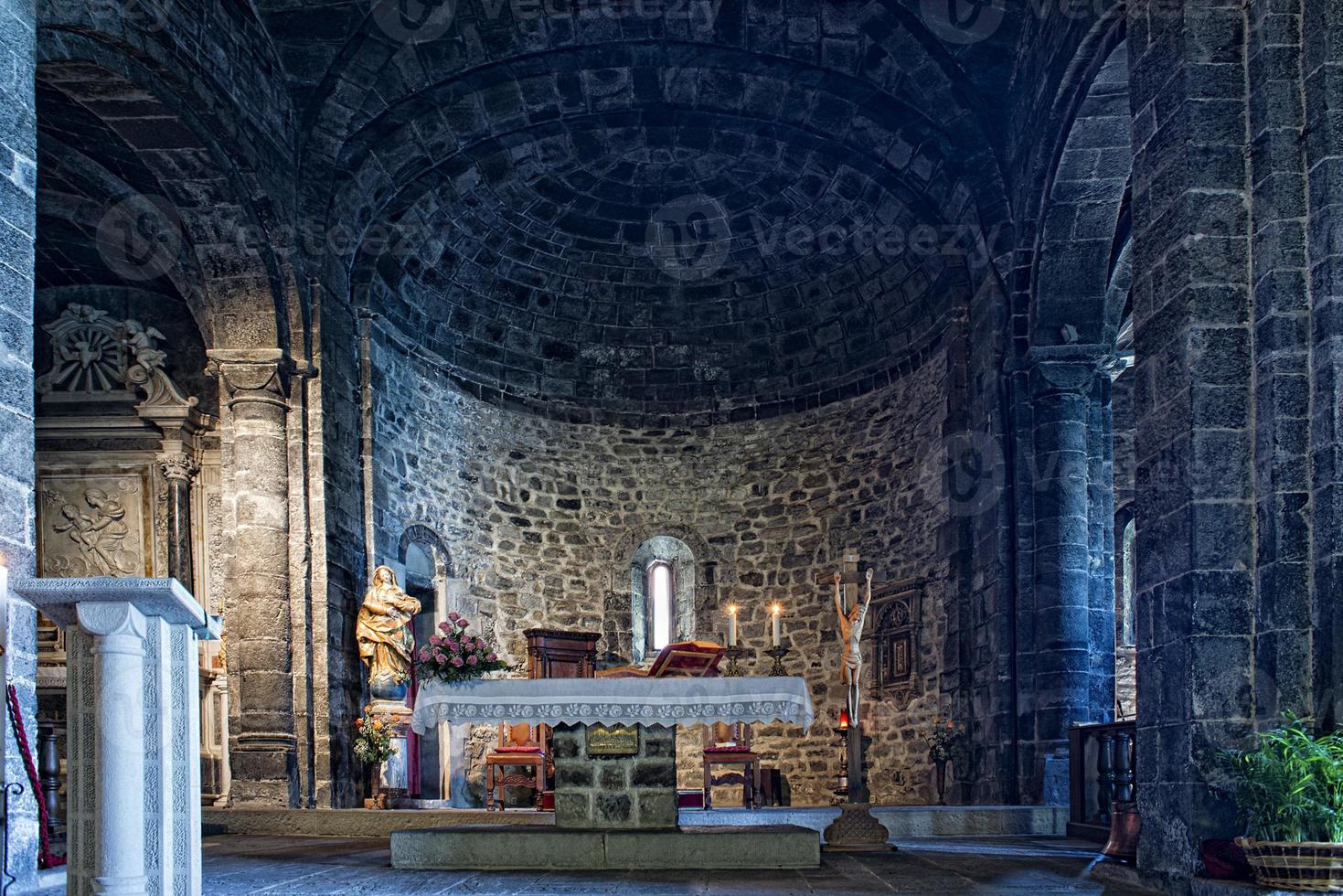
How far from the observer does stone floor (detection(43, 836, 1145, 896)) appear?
6730mm

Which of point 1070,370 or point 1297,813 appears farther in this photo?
point 1070,370

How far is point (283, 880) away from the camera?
23.5 feet

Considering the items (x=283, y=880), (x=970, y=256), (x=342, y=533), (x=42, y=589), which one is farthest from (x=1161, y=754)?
(x=342, y=533)

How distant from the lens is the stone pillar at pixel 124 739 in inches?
178

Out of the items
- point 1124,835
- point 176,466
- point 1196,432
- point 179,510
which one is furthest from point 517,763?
point 1196,432

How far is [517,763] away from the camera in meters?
13.0

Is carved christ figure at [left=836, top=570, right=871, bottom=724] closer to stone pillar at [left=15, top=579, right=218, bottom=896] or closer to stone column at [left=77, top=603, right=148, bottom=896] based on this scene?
stone pillar at [left=15, top=579, right=218, bottom=896]

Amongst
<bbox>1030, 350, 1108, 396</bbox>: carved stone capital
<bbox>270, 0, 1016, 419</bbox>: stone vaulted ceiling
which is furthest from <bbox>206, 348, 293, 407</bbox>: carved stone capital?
<bbox>1030, 350, 1108, 396</bbox>: carved stone capital

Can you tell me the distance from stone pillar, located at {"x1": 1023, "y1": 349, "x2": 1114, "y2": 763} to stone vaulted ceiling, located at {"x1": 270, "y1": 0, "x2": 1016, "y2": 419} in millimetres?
1521

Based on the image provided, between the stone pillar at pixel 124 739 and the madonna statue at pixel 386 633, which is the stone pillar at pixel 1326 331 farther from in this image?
the madonna statue at pixel 386 633

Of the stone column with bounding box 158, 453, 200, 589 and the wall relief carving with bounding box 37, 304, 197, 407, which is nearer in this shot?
the stone column with bounding box 158, 453, 200, 589

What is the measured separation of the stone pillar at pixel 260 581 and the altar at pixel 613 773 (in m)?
4.20

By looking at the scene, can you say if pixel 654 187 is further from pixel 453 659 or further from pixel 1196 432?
pixel 1196 432

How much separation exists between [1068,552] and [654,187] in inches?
266
